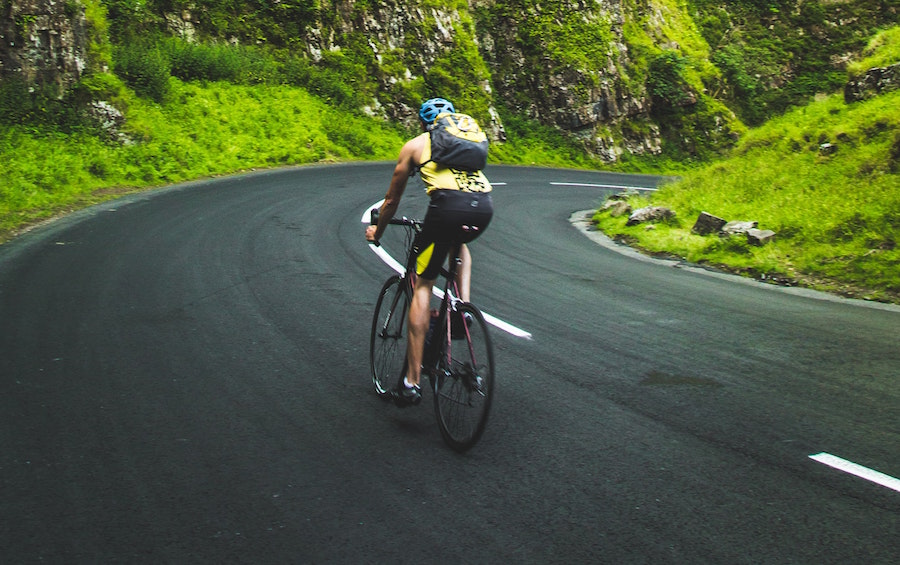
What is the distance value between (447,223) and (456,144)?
484mm

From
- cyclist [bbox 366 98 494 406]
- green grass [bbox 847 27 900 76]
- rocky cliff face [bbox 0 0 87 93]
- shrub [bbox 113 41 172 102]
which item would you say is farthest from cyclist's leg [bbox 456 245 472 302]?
shrub [bbox 113 41 172 102]

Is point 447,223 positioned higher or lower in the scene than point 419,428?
higher

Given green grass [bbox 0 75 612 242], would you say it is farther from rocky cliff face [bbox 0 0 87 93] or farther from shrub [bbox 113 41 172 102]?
rocky cliff face [bbox 0 0 87 93]

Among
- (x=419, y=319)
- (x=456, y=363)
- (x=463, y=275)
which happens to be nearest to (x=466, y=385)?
(x=456, y=363)

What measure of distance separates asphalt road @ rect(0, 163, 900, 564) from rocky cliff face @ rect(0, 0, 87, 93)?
9931mm

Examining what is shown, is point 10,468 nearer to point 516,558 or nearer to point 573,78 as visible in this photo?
point 516,558

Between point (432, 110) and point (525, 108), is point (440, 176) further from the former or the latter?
point (525, 108)

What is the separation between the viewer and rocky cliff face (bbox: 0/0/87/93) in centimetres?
1638

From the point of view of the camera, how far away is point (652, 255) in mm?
11828

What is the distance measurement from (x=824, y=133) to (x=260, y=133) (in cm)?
1576

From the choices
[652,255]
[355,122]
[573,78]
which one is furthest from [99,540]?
[573,78]

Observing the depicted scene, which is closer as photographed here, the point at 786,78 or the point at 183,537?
the point at 183,537

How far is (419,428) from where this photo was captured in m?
4.70

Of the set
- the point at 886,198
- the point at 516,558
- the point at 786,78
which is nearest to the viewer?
the point at 516,558
